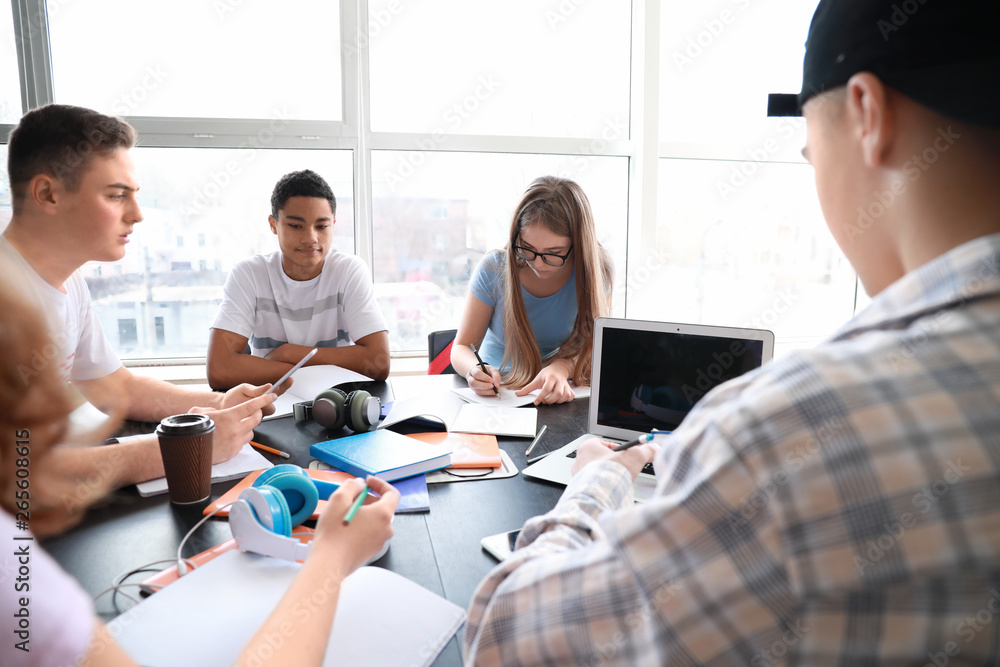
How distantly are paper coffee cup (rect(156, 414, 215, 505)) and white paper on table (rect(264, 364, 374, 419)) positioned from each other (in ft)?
1.57

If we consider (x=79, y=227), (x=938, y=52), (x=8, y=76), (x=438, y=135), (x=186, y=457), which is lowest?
(x=186, y=457)

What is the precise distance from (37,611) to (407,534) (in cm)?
53

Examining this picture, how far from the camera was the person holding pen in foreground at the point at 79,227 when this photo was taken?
5.38 feet

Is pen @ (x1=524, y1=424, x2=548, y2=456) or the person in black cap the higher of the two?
the person in black cap

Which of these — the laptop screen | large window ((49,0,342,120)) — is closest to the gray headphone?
the laptop screen

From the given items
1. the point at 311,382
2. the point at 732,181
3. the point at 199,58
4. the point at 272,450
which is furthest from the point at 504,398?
the point at 732,181

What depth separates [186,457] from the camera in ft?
3.43

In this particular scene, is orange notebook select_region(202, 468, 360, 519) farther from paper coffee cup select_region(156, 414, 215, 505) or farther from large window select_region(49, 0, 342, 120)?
large window select_region(49, 0, 342, 120)

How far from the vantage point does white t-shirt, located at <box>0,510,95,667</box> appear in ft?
1.61

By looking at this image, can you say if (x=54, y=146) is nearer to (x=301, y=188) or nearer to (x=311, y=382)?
(x=301, y=188)

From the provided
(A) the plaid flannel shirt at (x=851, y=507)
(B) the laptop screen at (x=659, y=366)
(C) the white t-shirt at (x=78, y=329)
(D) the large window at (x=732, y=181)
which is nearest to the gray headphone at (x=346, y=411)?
(B) the laptop screen at (x=659, y=366)

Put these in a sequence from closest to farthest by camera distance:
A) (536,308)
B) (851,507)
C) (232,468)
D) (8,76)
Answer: (851,507)
(232,468)
(536,308)
(8,76)

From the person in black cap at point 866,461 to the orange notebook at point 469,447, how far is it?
659 mm

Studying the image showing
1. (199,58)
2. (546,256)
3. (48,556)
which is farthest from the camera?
(199,58)
